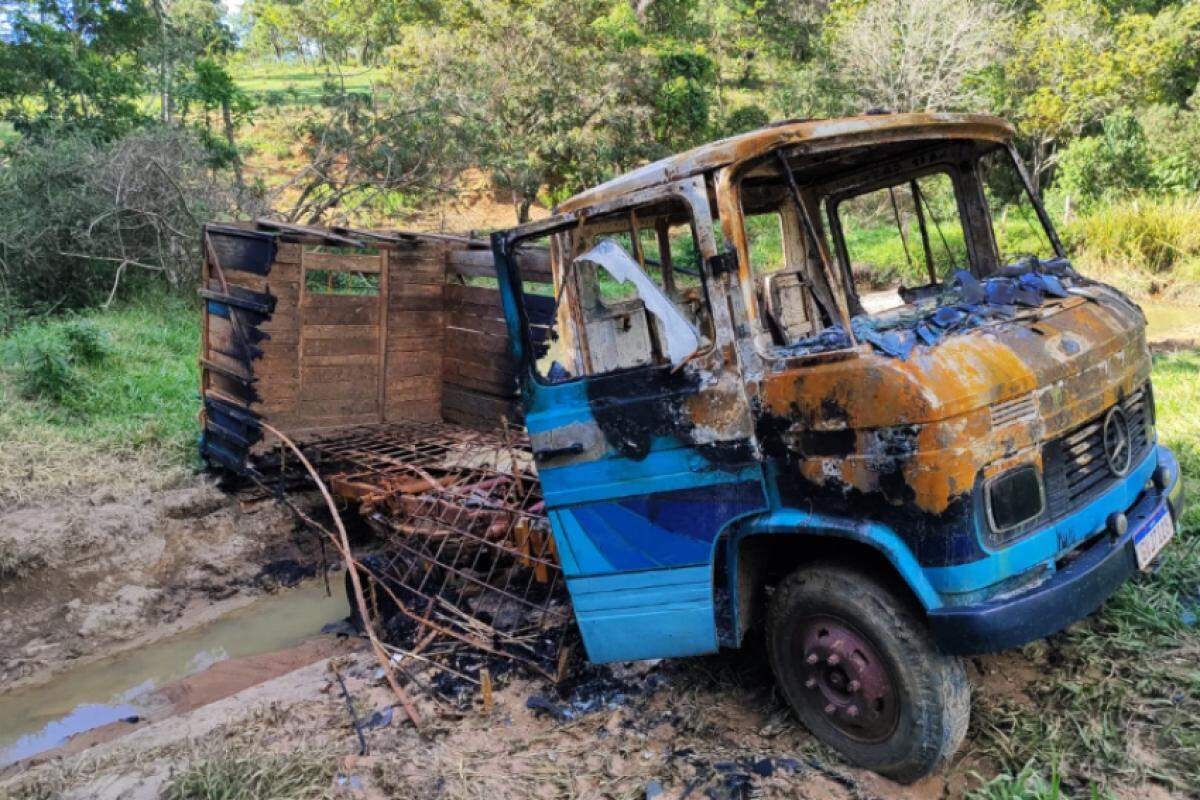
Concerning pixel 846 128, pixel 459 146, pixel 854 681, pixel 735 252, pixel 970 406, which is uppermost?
pixel 459 146

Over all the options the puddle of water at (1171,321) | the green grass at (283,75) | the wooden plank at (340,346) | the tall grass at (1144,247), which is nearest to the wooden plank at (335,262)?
the wooden plank at (340,346)

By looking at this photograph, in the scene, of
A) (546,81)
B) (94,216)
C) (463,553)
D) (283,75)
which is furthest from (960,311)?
(283,75)

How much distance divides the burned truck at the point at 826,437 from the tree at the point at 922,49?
18.0 metres

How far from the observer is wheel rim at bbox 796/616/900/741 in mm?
2840

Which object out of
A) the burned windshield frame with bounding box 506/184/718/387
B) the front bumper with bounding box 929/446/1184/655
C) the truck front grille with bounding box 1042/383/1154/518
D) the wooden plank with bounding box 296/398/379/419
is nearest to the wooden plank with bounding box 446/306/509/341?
the wooden plank with bounding box 296/398/379/419

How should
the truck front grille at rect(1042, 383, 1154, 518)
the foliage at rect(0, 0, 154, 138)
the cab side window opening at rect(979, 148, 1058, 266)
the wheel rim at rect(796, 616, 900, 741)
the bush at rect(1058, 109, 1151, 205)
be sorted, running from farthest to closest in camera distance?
the bush at rect(1058, 109, 1151, 205) → the foliage at rect(0, 0, 154, 138) → the cab side window opening at rect(979, 148, 1058, 266) → the wheel rim at rect(796, 616, 900, 741) → the truck front grille at rect(1042, 383, 1154, 518)

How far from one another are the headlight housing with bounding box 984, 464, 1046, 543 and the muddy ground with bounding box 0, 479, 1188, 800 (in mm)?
935

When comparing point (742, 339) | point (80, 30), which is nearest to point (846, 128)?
point (742, 339)

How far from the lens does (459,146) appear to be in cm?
1472

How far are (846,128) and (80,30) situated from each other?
17000 millimetres

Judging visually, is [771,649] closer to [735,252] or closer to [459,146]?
[735,252]

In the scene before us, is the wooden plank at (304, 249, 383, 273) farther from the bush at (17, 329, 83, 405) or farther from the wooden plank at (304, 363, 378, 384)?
the bush at (17, 329, 83, 405)

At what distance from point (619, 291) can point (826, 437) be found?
133cm

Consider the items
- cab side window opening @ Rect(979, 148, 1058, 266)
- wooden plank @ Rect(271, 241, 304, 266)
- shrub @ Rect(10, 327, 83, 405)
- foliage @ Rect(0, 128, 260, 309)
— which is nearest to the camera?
cab side window opening @ Rect(979, 148, 1058, 266)
